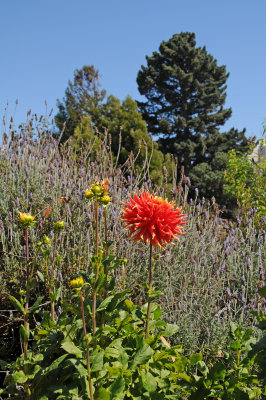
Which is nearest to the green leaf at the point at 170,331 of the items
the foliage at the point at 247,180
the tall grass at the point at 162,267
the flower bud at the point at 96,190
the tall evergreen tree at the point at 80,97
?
the tall grass at the point at 162,267

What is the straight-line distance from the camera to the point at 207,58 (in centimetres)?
2223

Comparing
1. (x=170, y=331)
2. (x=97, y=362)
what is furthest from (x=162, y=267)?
(x=97, y=362)

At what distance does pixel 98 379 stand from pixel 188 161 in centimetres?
1925

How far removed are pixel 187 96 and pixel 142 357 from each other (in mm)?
21679

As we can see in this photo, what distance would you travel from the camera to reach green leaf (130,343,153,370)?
1.41m

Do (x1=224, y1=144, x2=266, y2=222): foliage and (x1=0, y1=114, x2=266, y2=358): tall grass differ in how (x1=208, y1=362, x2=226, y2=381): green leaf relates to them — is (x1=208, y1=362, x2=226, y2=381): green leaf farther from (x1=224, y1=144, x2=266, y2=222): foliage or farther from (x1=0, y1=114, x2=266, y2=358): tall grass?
(x1=224, y1=144, x2=266, y2=222): foliage

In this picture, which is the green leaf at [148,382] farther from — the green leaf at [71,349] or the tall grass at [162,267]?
the tall grass at [162,267]

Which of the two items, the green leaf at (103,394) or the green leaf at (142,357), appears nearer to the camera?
the green leaf at (103,394)

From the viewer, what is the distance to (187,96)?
2191 centimetres

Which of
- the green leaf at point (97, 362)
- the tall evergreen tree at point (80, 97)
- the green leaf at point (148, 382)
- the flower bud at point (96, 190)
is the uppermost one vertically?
the tall evergreen tree at point (80, 97)

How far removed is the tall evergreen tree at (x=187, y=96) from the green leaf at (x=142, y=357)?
19.3 meters

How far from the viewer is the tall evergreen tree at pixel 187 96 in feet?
68.1

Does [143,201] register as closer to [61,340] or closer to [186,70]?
[61,340]

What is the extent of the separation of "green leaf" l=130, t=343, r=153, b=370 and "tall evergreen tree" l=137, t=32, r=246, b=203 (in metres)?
19.3
